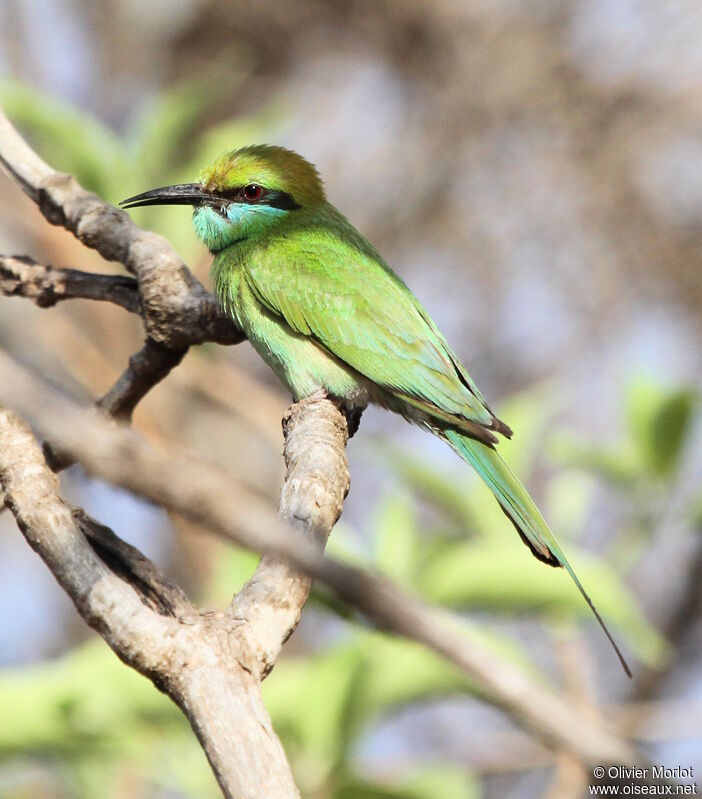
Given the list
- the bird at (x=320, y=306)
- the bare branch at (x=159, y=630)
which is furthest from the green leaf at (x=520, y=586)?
the bare branch at (x=159, y=630)

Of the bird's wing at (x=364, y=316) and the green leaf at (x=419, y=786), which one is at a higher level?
the bird's wing at (x=364, y=316)

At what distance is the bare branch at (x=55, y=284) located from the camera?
2045 mm

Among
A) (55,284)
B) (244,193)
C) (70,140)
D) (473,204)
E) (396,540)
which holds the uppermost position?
(473,204)

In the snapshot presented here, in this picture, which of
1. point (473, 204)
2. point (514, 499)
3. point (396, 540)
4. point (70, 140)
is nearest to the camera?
point (514, 499)

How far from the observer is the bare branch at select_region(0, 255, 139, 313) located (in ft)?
6.71

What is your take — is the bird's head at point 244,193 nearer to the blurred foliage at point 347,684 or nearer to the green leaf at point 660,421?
the blurred foliage at point 347,684

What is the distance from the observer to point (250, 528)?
2.09ft

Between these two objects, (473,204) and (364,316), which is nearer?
(364,316)

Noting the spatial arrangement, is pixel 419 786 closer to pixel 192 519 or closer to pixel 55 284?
pixel 55 284

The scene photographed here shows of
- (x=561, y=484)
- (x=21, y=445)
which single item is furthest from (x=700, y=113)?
(x=21, y=445)

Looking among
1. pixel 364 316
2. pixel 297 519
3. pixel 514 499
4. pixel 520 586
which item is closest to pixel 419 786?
pixel 520 586

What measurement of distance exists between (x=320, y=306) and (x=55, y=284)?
0.91 meters

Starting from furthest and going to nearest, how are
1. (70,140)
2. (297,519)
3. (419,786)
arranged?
1. (70,140)
2. (419,786)
3. (297,519)

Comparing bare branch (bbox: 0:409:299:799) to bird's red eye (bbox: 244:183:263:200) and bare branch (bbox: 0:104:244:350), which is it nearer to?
bare branch (bbox: 0:104:244:350)
